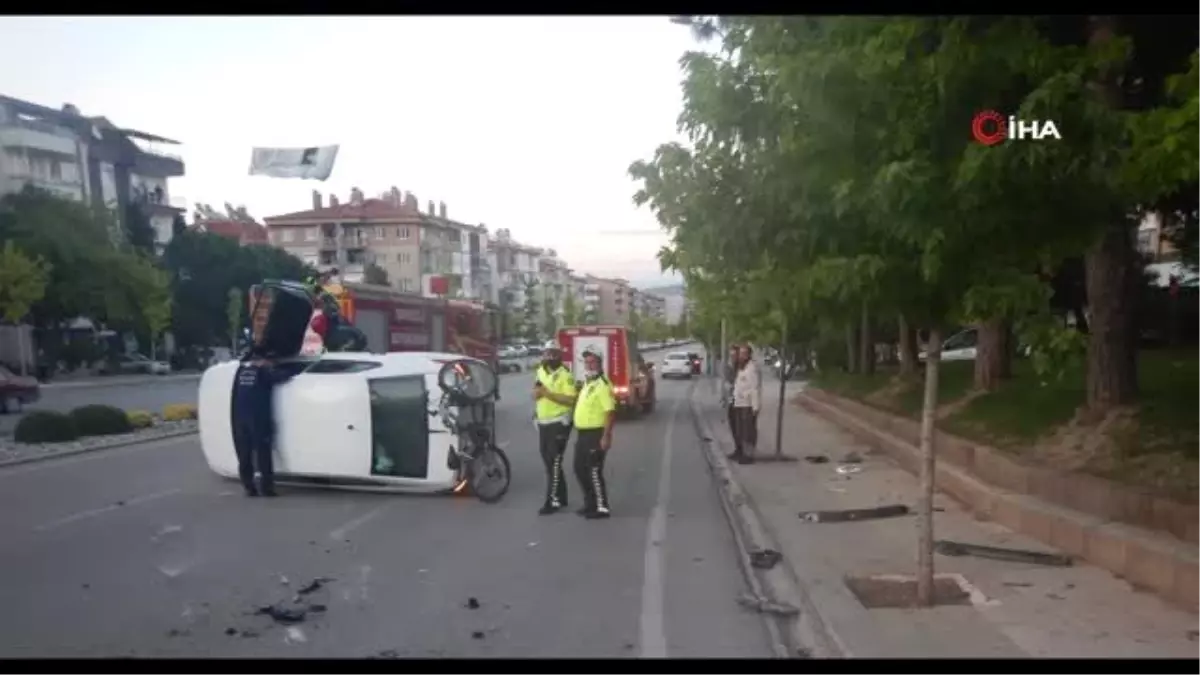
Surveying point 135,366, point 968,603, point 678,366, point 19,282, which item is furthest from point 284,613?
point 678,366

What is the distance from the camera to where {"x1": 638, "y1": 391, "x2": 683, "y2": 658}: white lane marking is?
6613mm

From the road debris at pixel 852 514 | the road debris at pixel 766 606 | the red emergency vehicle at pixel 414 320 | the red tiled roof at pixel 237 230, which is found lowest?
the road debris at pixel 852 514

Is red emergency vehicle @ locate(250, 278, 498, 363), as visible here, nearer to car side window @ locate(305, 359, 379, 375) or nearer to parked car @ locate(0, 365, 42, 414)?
car side window @ locate(305, 359, 379, 375)

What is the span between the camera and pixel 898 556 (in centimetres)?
928

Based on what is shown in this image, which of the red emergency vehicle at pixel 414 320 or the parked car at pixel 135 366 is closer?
the red emergency vehicle at pixel 414 320

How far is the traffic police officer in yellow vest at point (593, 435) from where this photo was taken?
38.9 ft

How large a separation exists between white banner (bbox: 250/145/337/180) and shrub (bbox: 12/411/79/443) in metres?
9.50

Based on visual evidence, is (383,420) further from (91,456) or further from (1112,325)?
(91,456)

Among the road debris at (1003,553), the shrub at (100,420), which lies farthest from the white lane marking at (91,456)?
the road debris at (1003,553)

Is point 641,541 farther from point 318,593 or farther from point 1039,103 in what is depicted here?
point 1039,103

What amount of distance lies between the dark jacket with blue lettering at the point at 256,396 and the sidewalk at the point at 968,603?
18.7ft

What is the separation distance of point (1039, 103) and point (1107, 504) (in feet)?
11.0

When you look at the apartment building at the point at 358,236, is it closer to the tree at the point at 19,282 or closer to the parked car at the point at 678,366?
the tree at the point at 19,282
